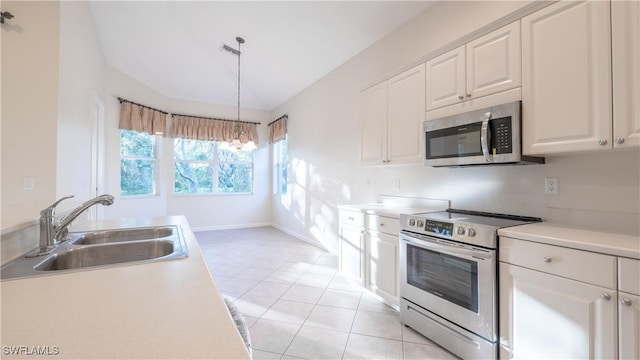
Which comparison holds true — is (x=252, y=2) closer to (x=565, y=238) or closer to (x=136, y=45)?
(x=136, y=45)

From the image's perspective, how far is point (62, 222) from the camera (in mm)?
1199

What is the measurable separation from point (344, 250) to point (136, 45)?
14.3 ft

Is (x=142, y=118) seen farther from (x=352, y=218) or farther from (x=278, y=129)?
(x=352, y=218)

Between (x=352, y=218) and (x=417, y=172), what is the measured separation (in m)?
0.84

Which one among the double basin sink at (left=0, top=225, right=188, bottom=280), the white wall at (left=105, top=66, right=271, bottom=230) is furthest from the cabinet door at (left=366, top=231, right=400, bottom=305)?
the white wall at (left=105, top=66, right=271, bottom=230)

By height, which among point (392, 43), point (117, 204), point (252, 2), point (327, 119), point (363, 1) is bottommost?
point (117, 204)

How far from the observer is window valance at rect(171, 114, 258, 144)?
570 cm

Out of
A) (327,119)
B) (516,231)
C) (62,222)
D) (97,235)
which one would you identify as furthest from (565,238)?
(327,119)

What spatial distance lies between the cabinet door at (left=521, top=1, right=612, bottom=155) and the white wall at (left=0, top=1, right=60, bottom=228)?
3.89 metres

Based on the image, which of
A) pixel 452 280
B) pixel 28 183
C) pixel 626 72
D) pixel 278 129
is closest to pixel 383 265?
pixel 452 280

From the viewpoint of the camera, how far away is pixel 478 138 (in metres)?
1.93

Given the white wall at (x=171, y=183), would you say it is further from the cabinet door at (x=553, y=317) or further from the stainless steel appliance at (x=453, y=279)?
the cabinet door at (x=553, y=317)

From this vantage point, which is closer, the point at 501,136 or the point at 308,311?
the point at 501,136

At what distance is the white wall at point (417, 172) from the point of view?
164cm
